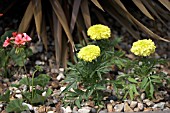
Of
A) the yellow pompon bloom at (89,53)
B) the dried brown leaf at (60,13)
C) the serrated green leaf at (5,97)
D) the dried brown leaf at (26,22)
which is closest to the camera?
the yellow pompon bloom at (89,53)

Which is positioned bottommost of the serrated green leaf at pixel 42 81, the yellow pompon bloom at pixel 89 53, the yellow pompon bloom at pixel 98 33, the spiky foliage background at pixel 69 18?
the serrated green leaf at pixel 42 81

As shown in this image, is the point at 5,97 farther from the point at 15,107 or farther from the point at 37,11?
the point at 37,11

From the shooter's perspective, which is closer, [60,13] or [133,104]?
[133,104]

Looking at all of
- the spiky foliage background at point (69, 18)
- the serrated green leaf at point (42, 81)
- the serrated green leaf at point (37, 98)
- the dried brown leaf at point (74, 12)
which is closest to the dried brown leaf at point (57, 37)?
the spiky foliage background at point (69, 18)

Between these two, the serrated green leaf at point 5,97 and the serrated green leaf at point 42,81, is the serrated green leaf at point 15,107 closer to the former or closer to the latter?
the serrated green leaf at point 5,97

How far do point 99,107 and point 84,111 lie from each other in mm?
105

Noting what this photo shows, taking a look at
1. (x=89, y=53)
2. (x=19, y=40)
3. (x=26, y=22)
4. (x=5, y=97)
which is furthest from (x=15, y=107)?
(x=26, y=22)

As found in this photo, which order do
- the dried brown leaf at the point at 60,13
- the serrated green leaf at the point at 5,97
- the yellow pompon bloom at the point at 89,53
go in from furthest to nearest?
the dried brown leaf at the point at 60,13 < the serrated green leaf at the point at 5,97 < the yellow pompon bloom at the point at 89,53

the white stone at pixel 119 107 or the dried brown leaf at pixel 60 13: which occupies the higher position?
the dried brown leaf at pixel 60 13

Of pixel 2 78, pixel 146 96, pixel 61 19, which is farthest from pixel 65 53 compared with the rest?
pixel 146 96

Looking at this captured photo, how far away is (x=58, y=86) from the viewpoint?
3.06m

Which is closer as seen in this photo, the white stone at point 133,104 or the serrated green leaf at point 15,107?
the serrated green leaf at point 15,107

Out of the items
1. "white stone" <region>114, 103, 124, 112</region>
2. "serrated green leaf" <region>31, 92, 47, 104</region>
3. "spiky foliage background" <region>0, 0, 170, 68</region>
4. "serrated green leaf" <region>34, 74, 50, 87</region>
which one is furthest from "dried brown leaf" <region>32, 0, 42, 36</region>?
"white stone" <region>114, 103, 124, 112</region>

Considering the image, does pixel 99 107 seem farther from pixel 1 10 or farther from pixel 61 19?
pixel 1 10
